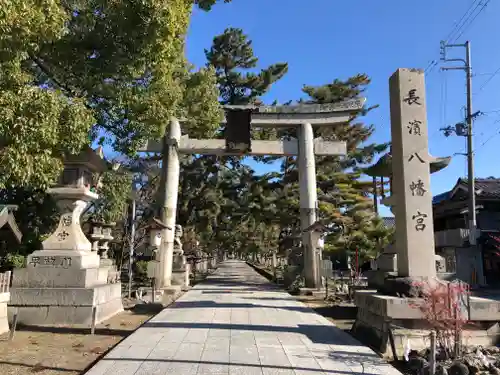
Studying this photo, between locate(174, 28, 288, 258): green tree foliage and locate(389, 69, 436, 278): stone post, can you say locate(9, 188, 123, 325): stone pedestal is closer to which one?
locate(389, 69, 436, 278): stone post

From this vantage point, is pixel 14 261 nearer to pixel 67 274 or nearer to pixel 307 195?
pixel 67 274

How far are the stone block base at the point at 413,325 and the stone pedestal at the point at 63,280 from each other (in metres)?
5.73

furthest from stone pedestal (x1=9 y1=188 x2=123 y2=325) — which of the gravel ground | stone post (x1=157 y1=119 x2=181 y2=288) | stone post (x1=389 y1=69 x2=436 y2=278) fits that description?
stone post (x1=157 y1=119 x2=181 y2=288)

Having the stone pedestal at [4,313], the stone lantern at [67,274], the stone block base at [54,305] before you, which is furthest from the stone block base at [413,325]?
the stone pedestal at [4,313]

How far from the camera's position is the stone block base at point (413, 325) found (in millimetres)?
6789

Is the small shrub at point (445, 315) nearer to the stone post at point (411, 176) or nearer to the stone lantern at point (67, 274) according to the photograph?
the stone post at point (411, 176)

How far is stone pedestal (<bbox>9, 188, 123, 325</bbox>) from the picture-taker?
915 centimetres

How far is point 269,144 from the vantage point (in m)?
19.3

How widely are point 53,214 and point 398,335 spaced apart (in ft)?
38.5

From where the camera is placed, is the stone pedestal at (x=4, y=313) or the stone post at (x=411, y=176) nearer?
the stone post at (x=411, y=176)

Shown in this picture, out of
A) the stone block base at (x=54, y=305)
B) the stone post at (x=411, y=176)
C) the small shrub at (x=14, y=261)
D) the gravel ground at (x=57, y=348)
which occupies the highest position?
the stone post at (x=411, y=176)

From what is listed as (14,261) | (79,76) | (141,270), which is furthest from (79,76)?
(141,270)

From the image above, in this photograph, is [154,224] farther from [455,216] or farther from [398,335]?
[455,216]

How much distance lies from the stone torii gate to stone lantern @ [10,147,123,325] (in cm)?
777
